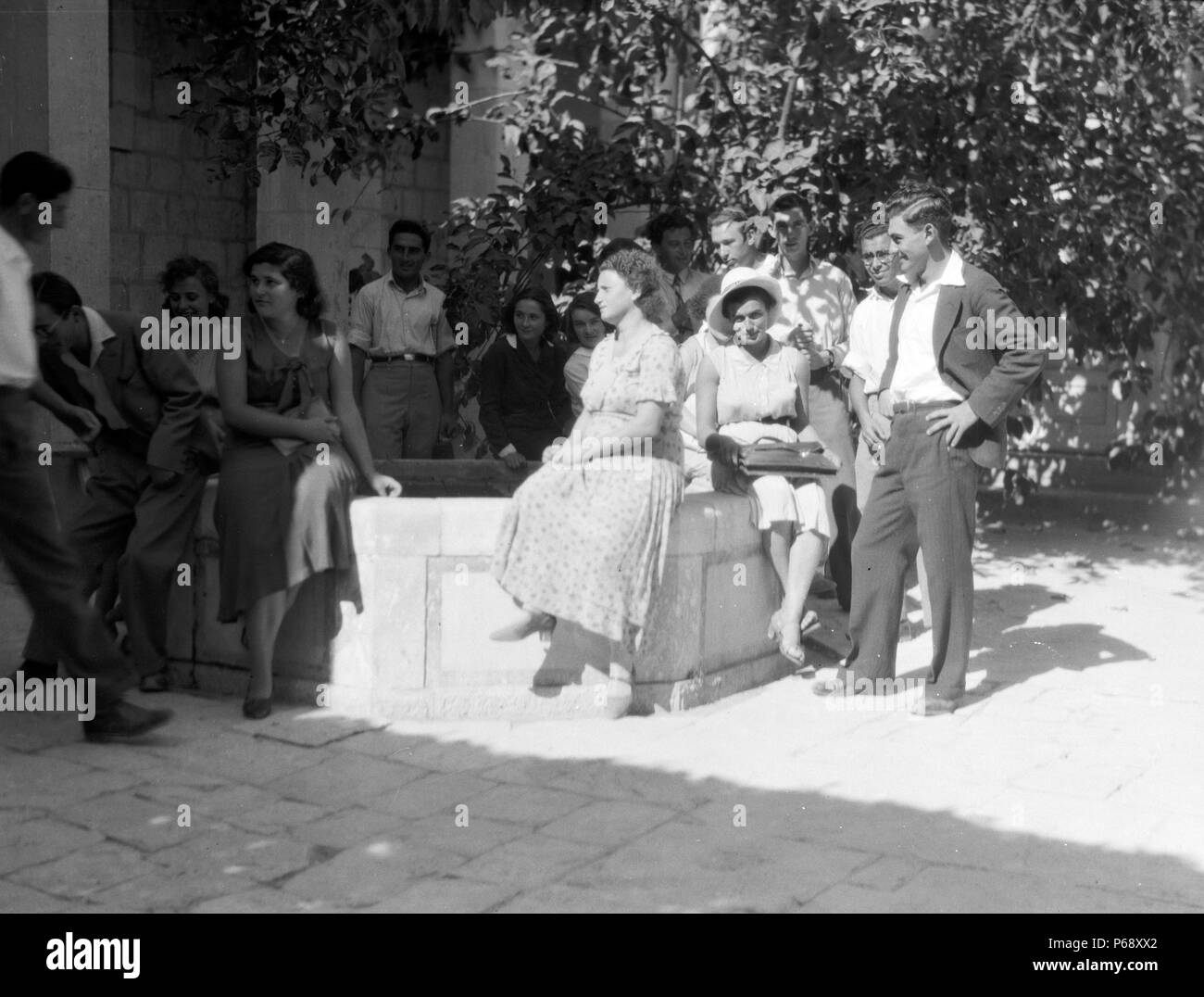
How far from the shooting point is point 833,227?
9516 millimetres

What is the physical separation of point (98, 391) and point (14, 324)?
1.06 meters

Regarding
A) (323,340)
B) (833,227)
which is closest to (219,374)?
(323,340)

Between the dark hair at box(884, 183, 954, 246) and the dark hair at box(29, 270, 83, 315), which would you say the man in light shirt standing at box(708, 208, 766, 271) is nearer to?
the dark hair at box(884, 183, 954, 246)

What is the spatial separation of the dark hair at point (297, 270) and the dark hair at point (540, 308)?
6.46 ft

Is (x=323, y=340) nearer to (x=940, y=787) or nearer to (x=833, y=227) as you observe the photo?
(x=940, y=787)

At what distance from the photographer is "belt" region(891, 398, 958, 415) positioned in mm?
6453

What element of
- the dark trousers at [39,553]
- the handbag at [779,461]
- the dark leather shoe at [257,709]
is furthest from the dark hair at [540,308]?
the dark trousers at [39,553]

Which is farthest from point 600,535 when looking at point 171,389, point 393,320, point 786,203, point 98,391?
point 393,320

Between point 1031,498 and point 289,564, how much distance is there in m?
8.89

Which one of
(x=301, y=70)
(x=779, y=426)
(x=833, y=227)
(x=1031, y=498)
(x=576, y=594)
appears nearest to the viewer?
(x=576, y=594)

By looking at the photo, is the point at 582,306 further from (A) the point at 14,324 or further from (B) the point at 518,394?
(A) the point at 14,324

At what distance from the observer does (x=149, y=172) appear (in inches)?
472

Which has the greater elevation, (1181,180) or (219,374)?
(1181,180)

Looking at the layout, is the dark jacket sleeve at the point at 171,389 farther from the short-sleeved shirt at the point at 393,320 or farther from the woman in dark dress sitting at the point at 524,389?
the short-sleeved shirt at the point at 393,320
